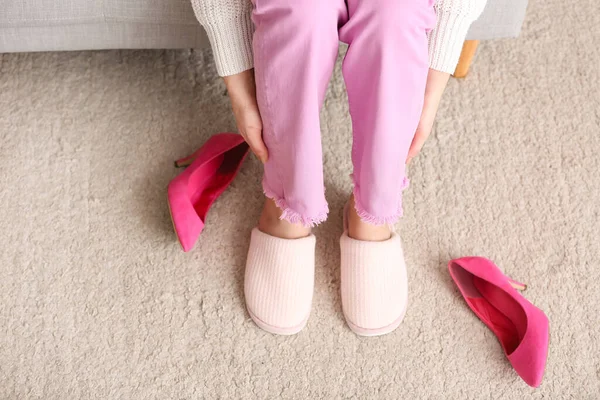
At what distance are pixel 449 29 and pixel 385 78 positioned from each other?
0.14 metres

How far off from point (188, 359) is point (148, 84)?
0.56 meters

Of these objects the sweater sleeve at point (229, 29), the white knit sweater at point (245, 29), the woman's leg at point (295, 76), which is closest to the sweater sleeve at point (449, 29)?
the white knit sweater at point (245, 29)

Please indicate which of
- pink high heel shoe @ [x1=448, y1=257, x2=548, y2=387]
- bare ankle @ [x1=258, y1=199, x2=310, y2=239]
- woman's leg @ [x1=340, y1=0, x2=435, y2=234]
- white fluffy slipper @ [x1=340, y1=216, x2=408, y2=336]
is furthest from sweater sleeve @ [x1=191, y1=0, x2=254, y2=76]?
pink high heel shoe @ [x1=448, y1=257, x2=548, y2=387]

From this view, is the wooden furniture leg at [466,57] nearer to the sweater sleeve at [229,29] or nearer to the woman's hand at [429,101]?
the woman's hand at [429,101]

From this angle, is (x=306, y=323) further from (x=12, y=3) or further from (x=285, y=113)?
(x=12, y=3)

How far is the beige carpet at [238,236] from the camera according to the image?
3.51ft

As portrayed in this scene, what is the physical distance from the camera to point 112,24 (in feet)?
3.62

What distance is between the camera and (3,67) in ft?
4.35

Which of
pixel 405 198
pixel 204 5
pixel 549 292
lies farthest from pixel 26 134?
pixel 549 292

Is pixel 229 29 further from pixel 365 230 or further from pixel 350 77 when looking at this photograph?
pixel 365 230

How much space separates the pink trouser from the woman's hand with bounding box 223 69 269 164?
28 mm

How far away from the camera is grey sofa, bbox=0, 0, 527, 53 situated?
1.06 metres

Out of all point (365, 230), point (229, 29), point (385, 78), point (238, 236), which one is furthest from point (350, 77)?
point (238, 236)

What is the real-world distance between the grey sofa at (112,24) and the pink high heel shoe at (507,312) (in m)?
0.41
